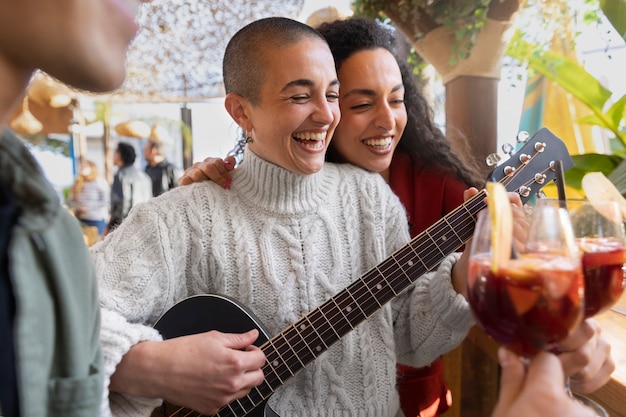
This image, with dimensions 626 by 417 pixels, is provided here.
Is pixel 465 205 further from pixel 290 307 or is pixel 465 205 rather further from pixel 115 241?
pixel 115 241

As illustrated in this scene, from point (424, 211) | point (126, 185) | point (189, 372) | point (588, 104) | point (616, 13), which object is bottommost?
point (126, 185)

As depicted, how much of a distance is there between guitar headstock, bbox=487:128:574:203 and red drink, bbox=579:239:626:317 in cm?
41

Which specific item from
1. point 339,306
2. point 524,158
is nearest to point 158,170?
point 339,306

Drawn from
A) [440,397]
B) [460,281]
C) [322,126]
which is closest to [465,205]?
[460,281]

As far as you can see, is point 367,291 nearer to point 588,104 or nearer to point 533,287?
point 533,287

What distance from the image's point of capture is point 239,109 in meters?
1.38

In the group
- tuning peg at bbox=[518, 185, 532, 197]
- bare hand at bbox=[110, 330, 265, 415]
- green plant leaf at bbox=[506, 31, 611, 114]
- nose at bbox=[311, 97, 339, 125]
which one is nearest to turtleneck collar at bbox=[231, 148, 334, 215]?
nose at bbox=[311, 97, 339, 125]

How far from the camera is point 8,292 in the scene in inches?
24.4

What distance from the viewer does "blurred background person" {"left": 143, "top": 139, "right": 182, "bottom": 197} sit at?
5.64 metres

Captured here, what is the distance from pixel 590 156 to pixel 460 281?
98 cm

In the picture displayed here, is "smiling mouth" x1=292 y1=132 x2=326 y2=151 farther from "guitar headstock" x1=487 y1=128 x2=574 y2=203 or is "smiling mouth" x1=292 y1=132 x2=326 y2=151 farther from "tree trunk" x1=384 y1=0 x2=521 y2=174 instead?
"tree trunk" x1=384 y1=0 x2=521 y2=174

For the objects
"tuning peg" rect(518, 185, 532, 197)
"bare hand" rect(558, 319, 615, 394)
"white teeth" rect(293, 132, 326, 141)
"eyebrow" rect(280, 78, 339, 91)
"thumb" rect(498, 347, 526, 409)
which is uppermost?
"eyebrow" rect(280, 78, 339, 91)

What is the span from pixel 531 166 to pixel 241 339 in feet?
2.48

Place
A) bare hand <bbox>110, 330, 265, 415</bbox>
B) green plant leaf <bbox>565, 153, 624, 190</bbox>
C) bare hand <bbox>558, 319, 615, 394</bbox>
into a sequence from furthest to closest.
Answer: green plant leaf <bbox>565, 153, 624, 190</bbox>, bare hand <bbox>110, 330, 265, 415</bbox>, bare hand <bbox>558, 319, 615, 394</bbox>
